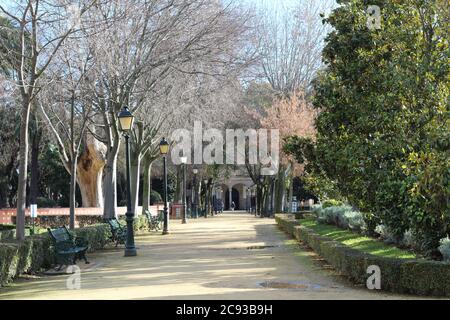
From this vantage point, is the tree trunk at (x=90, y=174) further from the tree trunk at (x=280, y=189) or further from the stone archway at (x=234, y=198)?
the stone archway at (x=234, y=198)

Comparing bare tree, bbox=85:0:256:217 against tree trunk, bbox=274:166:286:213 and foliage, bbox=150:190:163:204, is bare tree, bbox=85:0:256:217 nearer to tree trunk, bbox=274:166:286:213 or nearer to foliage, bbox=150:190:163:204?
tree trunk, bbox=274:166:286:213

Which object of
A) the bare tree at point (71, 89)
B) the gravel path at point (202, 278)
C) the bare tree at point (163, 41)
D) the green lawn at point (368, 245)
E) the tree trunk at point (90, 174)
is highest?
the bare tree at point (163, 41)

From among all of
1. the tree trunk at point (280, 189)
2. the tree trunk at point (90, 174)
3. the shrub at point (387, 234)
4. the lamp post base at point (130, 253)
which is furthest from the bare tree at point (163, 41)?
the tree trunk at point (280, 189)

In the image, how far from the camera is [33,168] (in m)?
42.6

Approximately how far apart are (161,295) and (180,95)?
54.2ft

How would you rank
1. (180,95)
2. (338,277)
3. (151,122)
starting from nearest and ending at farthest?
(338,277) < (180,95) < (151,122)

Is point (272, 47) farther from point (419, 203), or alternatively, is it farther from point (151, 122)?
point (419, 203)

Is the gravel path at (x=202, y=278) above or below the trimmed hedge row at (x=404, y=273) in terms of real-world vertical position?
below

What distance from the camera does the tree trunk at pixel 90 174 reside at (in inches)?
1537

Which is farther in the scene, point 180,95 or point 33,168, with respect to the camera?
point 33,168

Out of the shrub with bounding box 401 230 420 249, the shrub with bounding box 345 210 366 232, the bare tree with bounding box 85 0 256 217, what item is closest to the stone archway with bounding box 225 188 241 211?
the shrub with bounding box 345 210 366 232

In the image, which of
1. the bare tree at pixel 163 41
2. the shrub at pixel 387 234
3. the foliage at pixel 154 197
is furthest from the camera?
the foliage at pixel 154 197

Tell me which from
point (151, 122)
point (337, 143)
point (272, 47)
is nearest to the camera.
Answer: point (337, 143)

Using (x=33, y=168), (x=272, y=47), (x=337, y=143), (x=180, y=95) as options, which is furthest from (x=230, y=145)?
(x=337, y=143)
